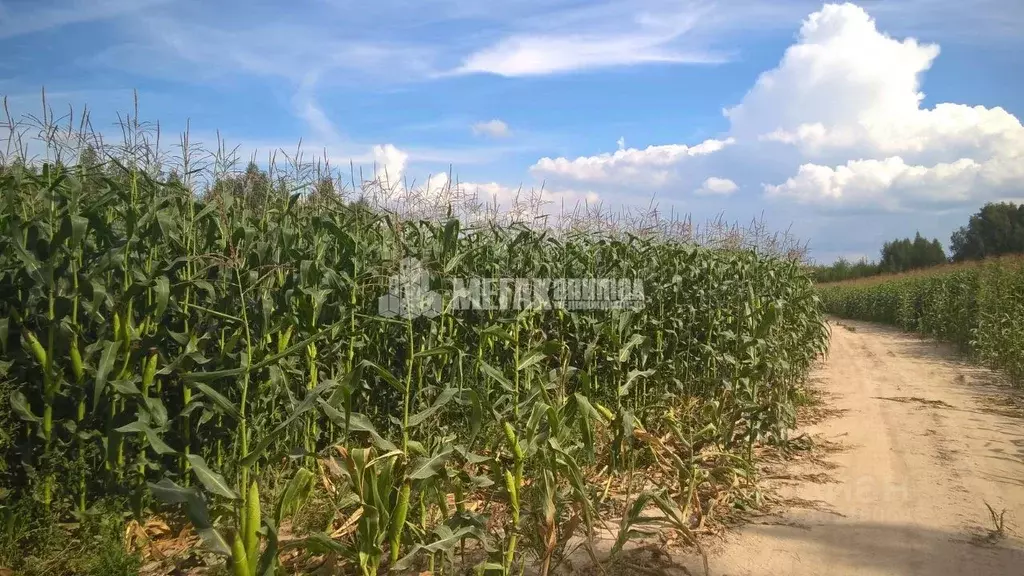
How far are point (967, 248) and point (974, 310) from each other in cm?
3583

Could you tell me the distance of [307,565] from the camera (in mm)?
3332

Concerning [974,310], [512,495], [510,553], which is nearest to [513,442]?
[512,495]

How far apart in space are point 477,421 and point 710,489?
246 cm

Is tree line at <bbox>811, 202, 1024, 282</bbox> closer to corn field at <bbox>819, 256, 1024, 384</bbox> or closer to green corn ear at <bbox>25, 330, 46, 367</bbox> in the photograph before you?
corn field at <bbox>819, 256, 1024, 384</bbox>

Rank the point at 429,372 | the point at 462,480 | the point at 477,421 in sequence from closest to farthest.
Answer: the point at 477,421, the point at 462,480, the point at 429,372

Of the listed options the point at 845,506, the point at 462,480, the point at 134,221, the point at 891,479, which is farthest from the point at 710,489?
the point at 134,221

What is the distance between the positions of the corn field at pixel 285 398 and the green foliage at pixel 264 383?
19 millimetres

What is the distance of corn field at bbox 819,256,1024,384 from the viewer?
35.7ft

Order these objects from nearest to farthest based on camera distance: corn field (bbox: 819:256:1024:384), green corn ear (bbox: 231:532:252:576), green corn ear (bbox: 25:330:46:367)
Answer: green corn ear (bbox: 231:532:252:576), green corn ear (bbox: 25:330:46:367), corn field (bbox: 819:256:1024:384)

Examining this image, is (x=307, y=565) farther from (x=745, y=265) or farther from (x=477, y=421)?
(x=745, y=265)

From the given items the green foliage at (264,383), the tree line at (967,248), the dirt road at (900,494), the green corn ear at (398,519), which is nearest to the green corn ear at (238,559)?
the green foliage at (264,383)

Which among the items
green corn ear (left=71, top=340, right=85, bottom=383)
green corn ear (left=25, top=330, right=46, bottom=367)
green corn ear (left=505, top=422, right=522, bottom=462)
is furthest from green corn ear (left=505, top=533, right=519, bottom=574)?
green corn ear (left=25, top=330, right=46, bottom=367)

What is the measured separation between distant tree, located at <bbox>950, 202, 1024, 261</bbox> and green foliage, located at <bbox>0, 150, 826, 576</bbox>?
44.9 meters

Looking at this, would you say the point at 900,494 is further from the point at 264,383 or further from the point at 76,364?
the point at 76,364
